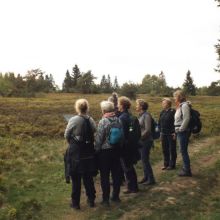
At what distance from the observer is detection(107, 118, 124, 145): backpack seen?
9.26 meters

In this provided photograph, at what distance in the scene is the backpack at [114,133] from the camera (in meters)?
9.26

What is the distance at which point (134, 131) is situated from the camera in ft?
33.0

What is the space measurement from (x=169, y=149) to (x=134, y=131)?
3687 mm

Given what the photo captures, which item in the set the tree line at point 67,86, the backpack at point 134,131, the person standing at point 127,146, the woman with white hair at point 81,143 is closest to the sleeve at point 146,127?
the backpack at point 134,131

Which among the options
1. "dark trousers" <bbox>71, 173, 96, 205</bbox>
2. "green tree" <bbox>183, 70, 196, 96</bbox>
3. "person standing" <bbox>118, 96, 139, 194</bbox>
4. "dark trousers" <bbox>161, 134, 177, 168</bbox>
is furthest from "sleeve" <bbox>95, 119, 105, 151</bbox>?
"green tree" <bbox>183, 70, 196, 96</bbox>

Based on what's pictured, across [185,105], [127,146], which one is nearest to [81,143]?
[127,146]

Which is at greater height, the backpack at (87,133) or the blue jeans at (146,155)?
the backpack at (87,133)

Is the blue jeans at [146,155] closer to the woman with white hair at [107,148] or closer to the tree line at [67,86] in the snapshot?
the woman with white hair at [107,148]

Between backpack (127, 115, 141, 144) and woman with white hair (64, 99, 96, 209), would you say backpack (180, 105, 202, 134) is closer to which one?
backpack (127, 115, 141, 144)

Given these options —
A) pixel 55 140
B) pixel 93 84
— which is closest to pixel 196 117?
pixel 55 140

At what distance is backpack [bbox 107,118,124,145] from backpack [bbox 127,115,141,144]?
60cm

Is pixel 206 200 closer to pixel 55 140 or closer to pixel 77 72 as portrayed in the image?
pixel 55 140

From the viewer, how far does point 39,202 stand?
1005 cm

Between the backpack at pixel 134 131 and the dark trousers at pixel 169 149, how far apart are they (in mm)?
2967
